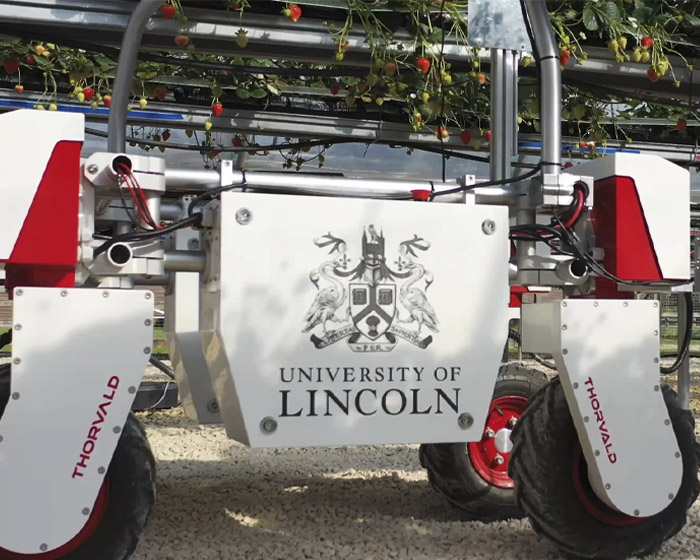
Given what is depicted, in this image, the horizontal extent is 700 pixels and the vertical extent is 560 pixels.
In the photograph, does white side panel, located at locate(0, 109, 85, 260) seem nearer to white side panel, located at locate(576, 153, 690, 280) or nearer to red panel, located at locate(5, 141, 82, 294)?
red panel, located at locate(5, 141, 82, 294)

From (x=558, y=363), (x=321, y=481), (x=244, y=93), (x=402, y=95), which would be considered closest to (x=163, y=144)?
(x=244, y=93)

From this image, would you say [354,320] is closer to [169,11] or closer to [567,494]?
[567,494]

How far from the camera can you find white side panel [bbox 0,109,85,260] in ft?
7.16

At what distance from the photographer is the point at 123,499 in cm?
229

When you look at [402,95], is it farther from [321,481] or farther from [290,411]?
[290,411]

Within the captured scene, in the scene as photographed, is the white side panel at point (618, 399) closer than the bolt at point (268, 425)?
No

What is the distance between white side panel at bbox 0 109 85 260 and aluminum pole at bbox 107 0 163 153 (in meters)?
0.36

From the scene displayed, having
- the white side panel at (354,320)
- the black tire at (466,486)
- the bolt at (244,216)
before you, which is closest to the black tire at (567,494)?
the white side panel at (354,320)

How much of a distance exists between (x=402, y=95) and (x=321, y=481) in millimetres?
2180

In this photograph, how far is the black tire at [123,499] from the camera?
7.36 ft

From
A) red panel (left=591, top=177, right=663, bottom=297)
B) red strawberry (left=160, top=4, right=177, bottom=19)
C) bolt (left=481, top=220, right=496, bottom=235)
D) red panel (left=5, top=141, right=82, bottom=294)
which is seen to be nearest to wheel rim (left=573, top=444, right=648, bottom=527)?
red panel (left=591, top=177, right=663, bottom=297)

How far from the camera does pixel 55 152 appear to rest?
2232 millimetres

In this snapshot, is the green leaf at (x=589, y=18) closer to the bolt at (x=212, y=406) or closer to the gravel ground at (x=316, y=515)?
the gravel ground at (x=316, y=515)

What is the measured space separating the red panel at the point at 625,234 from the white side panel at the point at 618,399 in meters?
0.10
